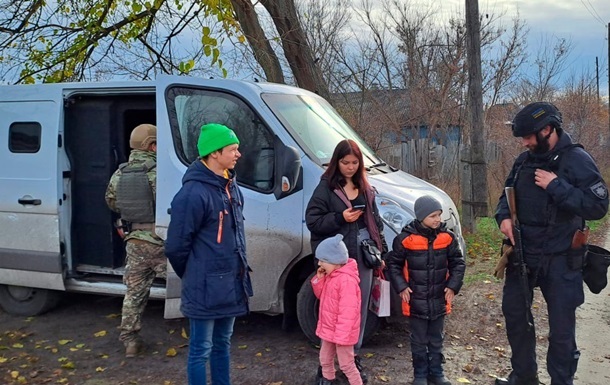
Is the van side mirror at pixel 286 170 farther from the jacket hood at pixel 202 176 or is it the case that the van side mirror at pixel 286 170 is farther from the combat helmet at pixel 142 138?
the combat helmet at pixel 142 138

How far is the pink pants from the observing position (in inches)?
Answer: 160

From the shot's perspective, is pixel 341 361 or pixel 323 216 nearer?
pixel 341 361

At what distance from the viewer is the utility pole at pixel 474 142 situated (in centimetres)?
917

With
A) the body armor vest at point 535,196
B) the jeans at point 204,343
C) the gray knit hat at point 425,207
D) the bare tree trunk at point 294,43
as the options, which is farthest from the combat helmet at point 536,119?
the bare tree trunk at point 294,43

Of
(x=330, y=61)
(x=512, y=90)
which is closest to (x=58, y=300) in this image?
(x=330, y=61)

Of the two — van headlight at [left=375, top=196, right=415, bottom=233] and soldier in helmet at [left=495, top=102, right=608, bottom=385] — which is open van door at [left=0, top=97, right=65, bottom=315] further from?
soldier in helmet at [left=495, top=102, right=608, bottom=385]

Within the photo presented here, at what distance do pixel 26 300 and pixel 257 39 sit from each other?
533 cm

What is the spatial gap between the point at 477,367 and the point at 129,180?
3219mm

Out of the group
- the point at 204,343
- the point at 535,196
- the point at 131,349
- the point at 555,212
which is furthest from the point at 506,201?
the point at 131,349

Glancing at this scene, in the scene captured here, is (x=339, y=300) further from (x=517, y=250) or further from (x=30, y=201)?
(x=30, y=201)

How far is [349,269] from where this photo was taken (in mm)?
4043

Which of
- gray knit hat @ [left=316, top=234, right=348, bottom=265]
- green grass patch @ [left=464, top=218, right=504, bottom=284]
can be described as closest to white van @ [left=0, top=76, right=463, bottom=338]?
gray knit hat @ [left=316, top=234, right=348, bottom=265]

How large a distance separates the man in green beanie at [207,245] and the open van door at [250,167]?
3.07 ft

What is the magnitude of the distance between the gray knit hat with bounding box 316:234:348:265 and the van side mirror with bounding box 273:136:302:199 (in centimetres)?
78
